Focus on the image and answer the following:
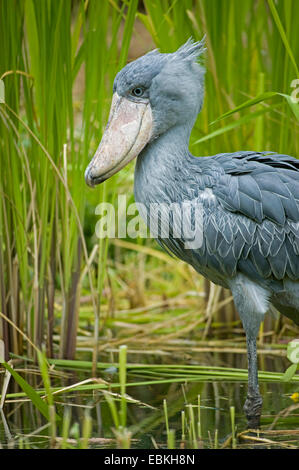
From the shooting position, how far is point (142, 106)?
104 inches

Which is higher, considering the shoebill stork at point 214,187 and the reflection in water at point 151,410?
the shoebill stork at point 214,187

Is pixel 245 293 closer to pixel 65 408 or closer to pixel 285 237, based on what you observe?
pixel 285 237

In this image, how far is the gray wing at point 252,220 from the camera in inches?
102

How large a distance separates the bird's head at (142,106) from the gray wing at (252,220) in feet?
0.85

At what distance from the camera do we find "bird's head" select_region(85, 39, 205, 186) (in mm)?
2596

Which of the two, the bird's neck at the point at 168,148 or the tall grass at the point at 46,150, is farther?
the tall grass at the point at 46,150

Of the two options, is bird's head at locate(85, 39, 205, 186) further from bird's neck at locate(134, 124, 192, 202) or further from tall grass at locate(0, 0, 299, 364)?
tall grass at locate(0, 0, 299, 364)

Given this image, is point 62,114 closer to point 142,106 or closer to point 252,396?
point 142,106

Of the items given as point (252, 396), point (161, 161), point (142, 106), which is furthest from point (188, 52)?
point (252, 396)

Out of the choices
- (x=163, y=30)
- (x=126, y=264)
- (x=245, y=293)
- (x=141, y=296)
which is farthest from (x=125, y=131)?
(x=126, y=264)

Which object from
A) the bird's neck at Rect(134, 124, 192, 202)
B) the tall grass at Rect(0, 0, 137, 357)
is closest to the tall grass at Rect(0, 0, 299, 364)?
the tall grass at Rect(0, 0, 137, 357)

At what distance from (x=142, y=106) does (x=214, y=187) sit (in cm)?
40

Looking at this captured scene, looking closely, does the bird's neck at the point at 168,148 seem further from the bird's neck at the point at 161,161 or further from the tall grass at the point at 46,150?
the tall grass at the point at 46,150

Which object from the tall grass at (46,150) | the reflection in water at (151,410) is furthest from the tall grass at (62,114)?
the reflection in water at (151,410)
